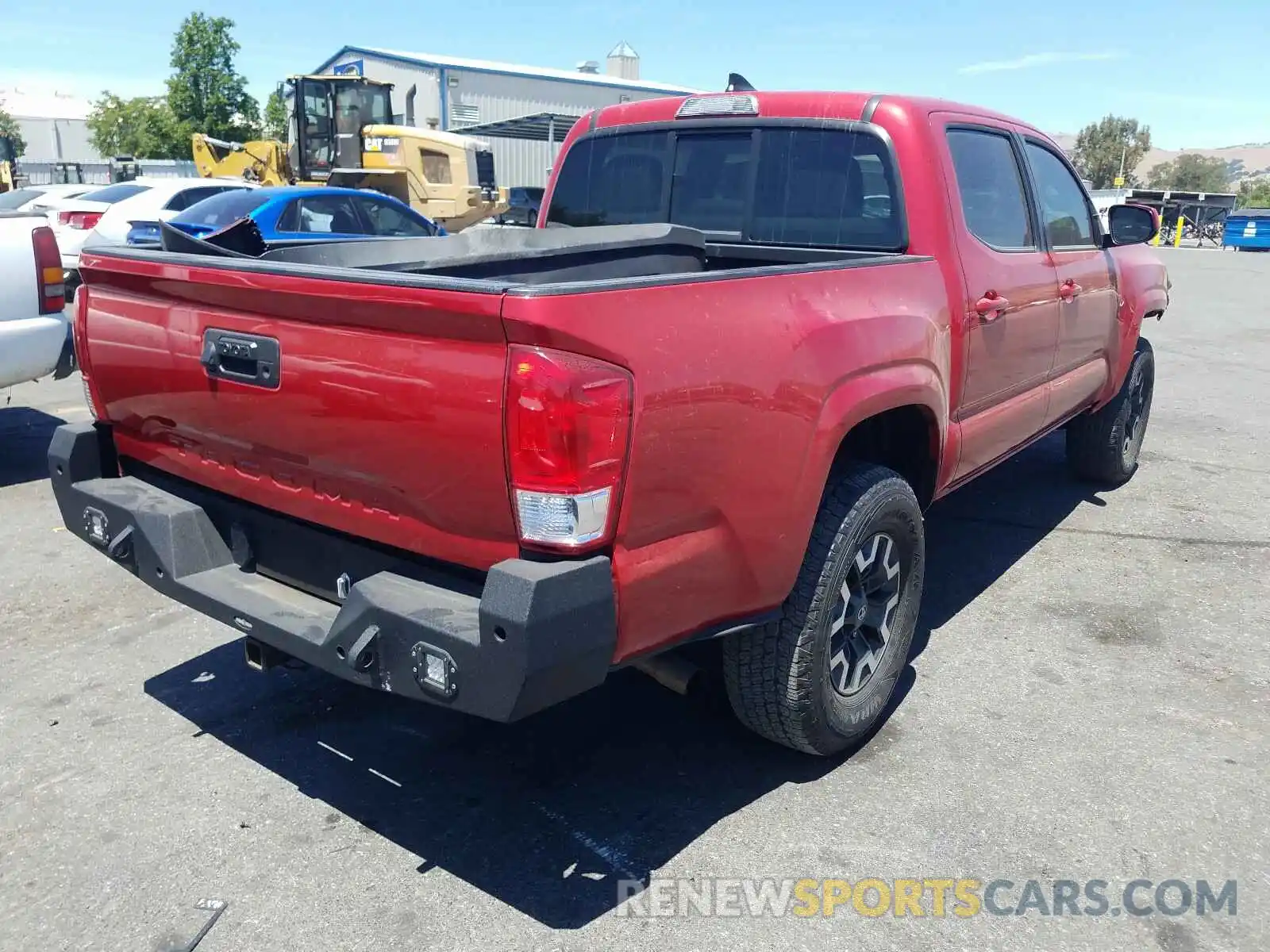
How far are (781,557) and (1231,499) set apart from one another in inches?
190

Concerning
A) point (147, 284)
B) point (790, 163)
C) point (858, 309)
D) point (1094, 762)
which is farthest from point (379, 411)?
point (1094, 762)

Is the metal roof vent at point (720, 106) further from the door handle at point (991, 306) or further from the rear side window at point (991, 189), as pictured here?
the door handle at point (991, 306)

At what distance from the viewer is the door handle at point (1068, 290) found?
466 cm

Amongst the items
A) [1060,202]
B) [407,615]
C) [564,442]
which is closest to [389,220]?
[1060,202]

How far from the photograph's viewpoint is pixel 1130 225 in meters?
5.45

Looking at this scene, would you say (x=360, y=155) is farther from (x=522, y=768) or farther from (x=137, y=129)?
(x=137, y=129)

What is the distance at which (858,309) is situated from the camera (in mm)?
3047

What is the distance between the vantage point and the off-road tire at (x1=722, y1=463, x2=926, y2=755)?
294 centimetres

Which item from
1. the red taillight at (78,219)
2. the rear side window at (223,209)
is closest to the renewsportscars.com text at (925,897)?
the rear side window at (223,209)

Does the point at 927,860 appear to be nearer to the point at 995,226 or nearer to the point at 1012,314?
the point at 1012,314

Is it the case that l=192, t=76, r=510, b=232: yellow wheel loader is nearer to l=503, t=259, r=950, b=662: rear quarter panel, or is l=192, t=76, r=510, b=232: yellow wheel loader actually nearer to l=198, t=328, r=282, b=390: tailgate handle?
l=198, t=328, r=282, b=390: tailgate handle

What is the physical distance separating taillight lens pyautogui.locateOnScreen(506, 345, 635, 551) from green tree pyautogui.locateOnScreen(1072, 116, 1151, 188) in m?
98.6

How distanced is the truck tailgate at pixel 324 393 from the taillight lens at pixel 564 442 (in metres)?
0.05

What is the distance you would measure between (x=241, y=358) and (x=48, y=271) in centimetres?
412
